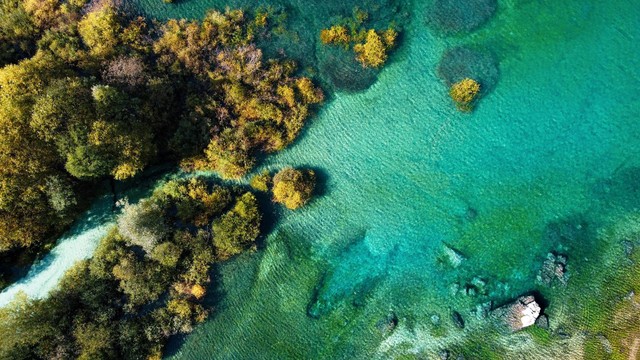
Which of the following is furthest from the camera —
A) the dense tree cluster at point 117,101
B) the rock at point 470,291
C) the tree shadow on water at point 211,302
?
the rock at point 470,291

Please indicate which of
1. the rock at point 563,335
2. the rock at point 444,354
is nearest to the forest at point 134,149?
the rock at point 444,354

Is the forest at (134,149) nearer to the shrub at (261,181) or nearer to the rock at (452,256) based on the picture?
the shrub at (261,181)

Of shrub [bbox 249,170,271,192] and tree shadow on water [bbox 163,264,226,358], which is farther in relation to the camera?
shrub [bbox 249,170,271,192]

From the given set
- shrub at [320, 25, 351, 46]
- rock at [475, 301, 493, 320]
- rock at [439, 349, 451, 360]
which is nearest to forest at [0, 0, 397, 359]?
shrub at [320, 25, 351, 46]

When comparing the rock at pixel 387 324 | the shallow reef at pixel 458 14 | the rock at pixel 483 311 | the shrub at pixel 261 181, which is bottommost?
the rock at pixel 483 311

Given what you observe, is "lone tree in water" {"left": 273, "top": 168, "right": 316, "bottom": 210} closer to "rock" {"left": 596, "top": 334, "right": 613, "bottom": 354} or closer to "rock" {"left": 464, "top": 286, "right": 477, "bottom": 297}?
"rock" {"left": 464, "top": 286, "right": 477, "bottom": 297}

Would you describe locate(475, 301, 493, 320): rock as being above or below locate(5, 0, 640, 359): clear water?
below

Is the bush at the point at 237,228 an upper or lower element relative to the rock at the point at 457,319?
upper
